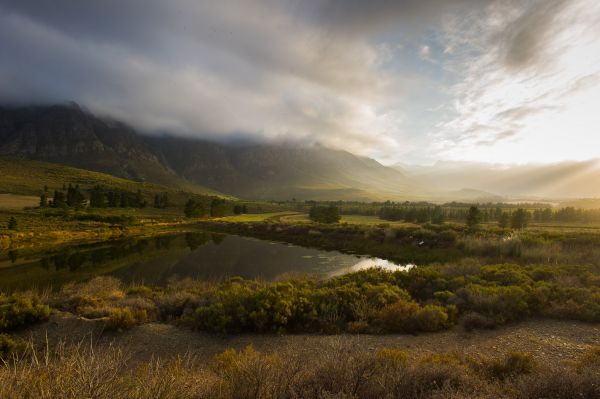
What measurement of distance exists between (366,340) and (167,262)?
2631cm

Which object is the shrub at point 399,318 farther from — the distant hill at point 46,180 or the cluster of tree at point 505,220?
the distant hill at point 46,180

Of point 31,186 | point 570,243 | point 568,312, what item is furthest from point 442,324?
point 31,186

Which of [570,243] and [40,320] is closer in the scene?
[40,320]

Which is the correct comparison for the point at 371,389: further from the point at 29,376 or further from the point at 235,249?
the point at 235,249

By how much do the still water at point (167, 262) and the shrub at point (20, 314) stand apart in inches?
397

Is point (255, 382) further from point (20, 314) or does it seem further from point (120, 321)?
point (20, 314)

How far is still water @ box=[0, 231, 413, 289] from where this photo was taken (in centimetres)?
2527

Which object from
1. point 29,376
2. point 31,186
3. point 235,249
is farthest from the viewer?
point 31,186

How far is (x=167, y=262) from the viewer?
101 feet

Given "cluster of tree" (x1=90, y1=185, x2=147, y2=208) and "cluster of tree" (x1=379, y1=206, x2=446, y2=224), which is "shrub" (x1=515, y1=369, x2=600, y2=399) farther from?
"cluster of tree" (x1=90, y1=185, x2=147, y2=208)

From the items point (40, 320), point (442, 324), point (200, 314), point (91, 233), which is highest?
point (442, 324)

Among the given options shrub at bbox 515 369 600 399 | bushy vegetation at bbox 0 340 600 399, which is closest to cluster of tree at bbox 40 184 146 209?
bushy vegetation at bbox 0 340 600 399

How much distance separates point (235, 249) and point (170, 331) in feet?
95.3

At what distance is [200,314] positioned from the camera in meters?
11.8
